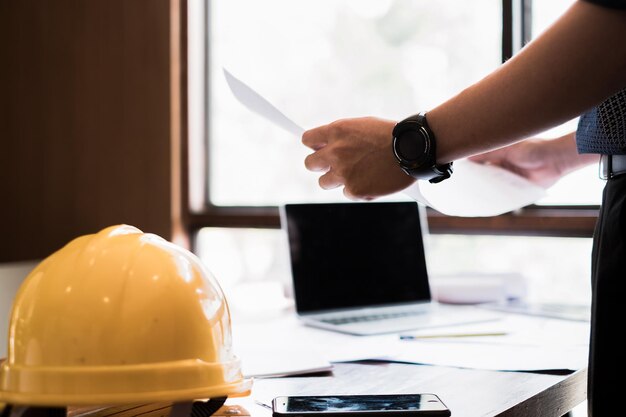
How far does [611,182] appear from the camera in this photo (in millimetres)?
923

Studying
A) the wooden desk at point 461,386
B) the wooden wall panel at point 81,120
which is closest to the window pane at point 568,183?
the wooden desk at point 461,386

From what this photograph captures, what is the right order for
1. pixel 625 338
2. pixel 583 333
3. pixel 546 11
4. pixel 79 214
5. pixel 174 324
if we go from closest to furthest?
pixel 174 324
pixel 625 338
pixel 583 333
pixel 546 11
pixel 79 214

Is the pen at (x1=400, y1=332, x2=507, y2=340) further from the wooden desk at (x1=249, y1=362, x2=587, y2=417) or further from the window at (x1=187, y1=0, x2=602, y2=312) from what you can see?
the window at (x1=187, y1=0, x2=602, y2=312)

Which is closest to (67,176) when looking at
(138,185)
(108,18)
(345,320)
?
(138,185)

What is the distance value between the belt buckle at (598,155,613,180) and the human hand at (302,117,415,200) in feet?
0.83

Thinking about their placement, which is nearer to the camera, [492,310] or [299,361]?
[299,361]

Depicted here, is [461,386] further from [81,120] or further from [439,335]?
[81,120]

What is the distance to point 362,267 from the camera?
Result: 1716 mm

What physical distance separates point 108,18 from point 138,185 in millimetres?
736

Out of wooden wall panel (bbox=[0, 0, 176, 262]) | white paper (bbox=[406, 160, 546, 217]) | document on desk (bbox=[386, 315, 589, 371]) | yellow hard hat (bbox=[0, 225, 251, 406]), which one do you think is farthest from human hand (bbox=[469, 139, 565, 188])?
wooden wall panel (bbox=[0, 0, 176, 262])

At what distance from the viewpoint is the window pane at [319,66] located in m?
2.45

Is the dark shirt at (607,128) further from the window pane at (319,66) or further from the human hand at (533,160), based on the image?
the window pane at (319,66)

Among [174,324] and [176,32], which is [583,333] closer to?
[174,324]

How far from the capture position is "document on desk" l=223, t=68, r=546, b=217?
1.04 meters
